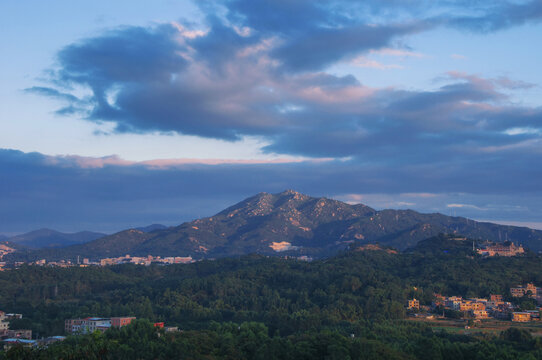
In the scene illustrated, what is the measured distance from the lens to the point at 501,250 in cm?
13938

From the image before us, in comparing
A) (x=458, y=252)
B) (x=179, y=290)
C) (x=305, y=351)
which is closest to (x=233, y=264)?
(x=179, y=290)

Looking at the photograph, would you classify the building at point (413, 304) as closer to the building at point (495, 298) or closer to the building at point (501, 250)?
the building at point (495, 298)

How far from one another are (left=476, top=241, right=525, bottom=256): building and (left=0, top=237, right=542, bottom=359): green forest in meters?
4.79

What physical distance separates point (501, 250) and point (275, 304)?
222ft

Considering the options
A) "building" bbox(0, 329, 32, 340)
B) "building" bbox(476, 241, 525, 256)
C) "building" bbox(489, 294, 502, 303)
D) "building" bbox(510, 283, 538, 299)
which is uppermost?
"building" bbox(476, 241, 525, 256)

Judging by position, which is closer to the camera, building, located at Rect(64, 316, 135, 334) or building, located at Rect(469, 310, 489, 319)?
building, located at Rect(64, 316, 135, 334)

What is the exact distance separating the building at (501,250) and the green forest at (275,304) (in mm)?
4785

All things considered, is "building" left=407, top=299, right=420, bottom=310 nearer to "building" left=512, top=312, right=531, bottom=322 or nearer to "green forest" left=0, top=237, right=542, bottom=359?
"green forest" left=0, top=237, right=542, bottom=359

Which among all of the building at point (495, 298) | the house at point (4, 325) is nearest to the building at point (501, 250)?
the building at point (495, 298)

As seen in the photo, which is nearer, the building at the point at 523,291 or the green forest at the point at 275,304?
the green forest at the point at 275,304

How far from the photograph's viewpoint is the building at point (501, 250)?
13688 cm

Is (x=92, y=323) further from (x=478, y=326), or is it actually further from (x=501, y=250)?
(x=501, y=250)

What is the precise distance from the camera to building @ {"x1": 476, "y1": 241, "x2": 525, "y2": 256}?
5389 inches

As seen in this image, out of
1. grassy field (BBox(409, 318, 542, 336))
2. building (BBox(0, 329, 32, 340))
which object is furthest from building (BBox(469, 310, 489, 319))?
building (BBox(0, 329, 32, 340))
